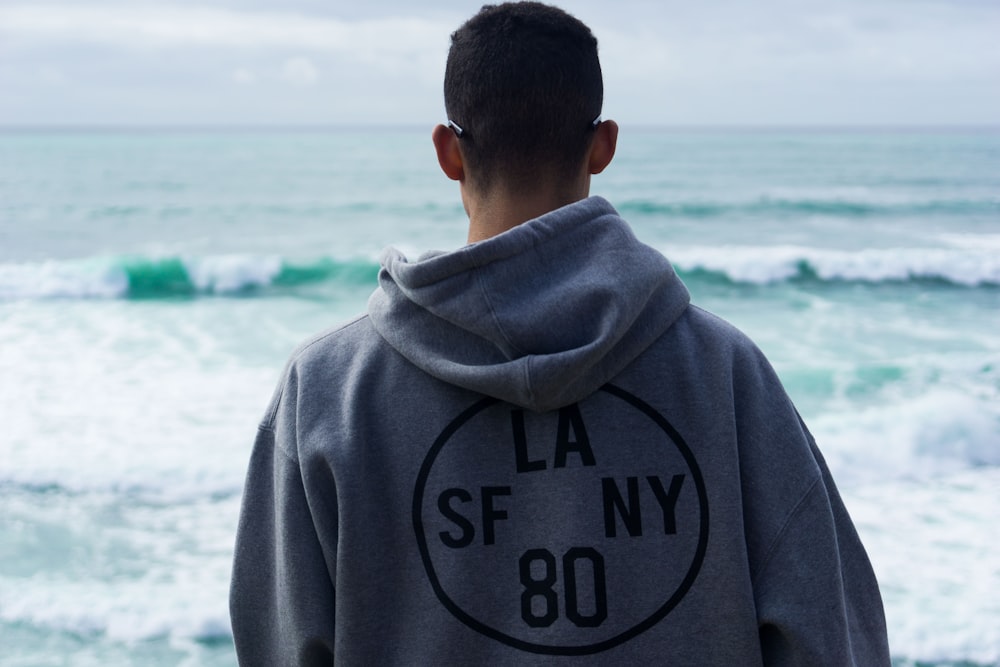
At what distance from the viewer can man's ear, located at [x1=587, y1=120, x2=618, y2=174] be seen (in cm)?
126

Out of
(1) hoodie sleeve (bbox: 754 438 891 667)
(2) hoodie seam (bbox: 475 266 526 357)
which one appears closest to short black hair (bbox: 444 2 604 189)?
(2) hoodie seam (bbox: 475 266 526 357)

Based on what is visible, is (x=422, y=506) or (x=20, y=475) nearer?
(x=422, y=506)

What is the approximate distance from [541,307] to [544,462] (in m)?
0.20

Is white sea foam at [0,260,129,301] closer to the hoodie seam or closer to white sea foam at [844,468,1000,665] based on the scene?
white sea foam at [844,468,1000,665]

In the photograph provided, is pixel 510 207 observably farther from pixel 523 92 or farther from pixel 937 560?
pixel 937 560

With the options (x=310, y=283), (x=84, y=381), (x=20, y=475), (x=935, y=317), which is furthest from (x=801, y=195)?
(x=20, y=475)

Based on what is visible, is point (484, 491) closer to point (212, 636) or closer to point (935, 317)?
point (212, 636)

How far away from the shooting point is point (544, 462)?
1.17 metres

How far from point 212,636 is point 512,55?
366 centimetres

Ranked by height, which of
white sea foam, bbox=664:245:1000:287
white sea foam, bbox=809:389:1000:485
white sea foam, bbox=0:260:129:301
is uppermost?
white sea foam, bbox=664:245:1000:287

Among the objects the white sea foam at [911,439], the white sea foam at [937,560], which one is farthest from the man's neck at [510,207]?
the white sea foam at [911,439]

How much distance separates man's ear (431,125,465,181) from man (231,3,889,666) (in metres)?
0.03

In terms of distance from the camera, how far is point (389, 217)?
63.4ft

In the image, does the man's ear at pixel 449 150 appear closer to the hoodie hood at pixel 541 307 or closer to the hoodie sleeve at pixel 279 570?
the hoodie hood at pixel 541 307
